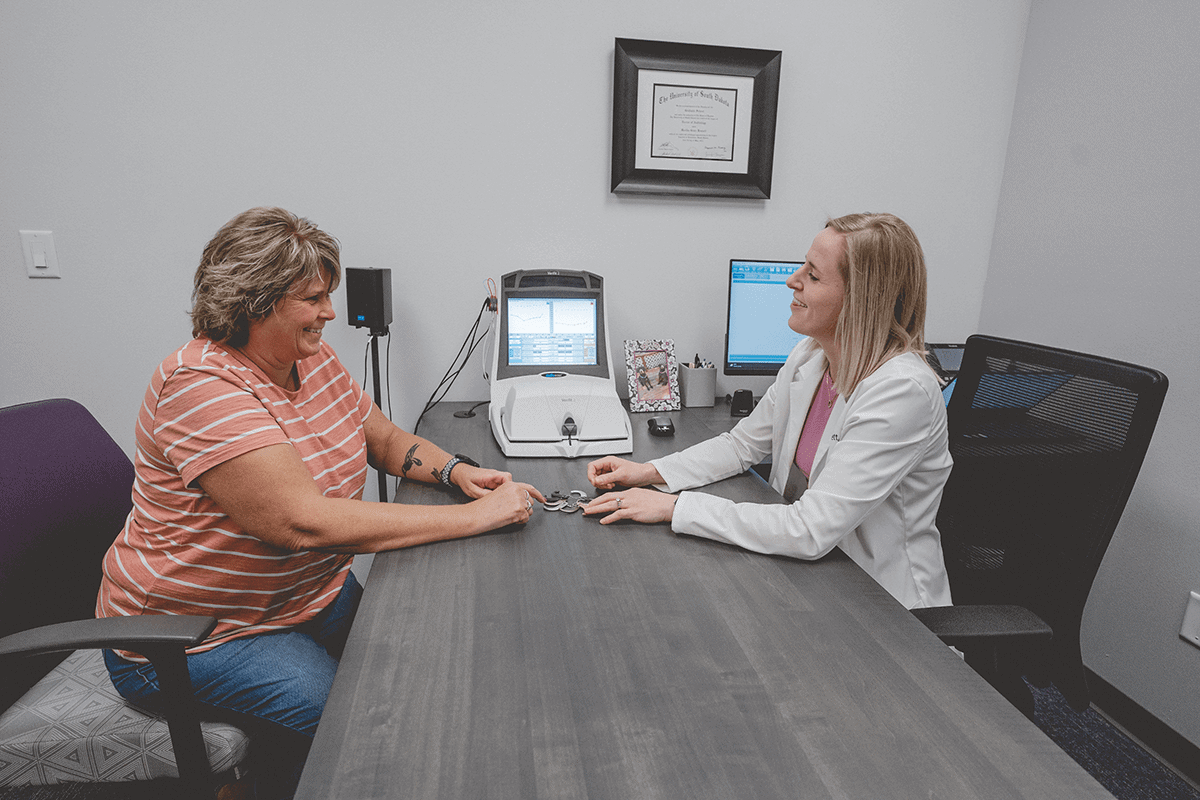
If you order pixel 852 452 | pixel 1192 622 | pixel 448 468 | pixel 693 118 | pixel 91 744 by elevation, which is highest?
pixel 693 118

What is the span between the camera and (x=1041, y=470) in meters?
1.21

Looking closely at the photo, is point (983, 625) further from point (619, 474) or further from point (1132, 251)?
point (1132, 251)

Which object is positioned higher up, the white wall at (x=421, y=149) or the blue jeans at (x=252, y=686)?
the white wall at (x=421, y=149)

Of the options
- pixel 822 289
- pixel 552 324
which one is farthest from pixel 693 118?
pixel 822 289

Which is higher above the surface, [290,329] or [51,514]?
[290,329]

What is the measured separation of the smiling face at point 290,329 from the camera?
3.72 feet

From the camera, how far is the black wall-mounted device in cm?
182

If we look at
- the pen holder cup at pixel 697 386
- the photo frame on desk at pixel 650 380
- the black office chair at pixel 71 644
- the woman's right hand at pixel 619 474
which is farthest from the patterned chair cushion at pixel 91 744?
the pen holder cup at pixel 697 386

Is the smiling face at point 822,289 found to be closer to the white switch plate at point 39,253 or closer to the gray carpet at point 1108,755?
the gray carpet at point 1108,755

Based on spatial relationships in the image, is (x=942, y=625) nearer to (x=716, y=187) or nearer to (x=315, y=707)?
(x=315, y=707)

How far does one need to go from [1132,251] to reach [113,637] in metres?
2.48

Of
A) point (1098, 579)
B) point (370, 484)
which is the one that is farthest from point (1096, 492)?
point (370, 484)

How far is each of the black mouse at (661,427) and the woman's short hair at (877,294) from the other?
549 millimetres

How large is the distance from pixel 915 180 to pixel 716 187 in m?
0.73
